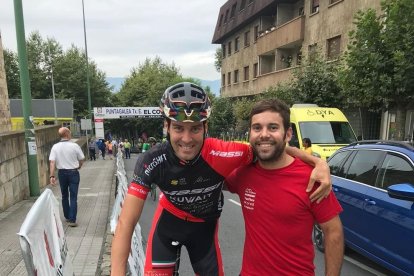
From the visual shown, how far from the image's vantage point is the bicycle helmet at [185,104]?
225 cm

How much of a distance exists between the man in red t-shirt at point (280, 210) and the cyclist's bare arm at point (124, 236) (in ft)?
2.12

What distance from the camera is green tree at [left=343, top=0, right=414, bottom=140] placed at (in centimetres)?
876

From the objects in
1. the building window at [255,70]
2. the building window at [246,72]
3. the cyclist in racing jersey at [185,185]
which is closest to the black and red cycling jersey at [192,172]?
the cyclist in racing jersey at [185,185]

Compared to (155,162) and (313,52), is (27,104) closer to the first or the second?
(155,162)

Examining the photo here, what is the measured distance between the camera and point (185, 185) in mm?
2436

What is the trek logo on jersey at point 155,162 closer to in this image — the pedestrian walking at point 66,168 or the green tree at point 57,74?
the pedestrian walking at point 66,168

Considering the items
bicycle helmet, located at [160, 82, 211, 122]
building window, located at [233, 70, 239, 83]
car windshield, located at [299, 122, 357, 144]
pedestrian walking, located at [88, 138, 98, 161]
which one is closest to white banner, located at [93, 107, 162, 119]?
pedestrian walking, located at [88, 138, 98, 161]

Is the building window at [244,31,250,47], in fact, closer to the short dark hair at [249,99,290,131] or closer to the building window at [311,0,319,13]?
the building window at [311,0,319,13]

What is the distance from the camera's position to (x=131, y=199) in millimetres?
2225

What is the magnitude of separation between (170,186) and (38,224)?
1059mm

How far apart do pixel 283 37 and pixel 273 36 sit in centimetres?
159

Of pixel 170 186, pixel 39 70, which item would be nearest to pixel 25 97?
pixel 170 186

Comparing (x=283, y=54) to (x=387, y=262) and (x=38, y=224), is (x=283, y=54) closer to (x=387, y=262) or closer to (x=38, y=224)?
(x=387, y=262)

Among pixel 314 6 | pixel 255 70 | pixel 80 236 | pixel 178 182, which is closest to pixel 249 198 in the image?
pixel 178 182
